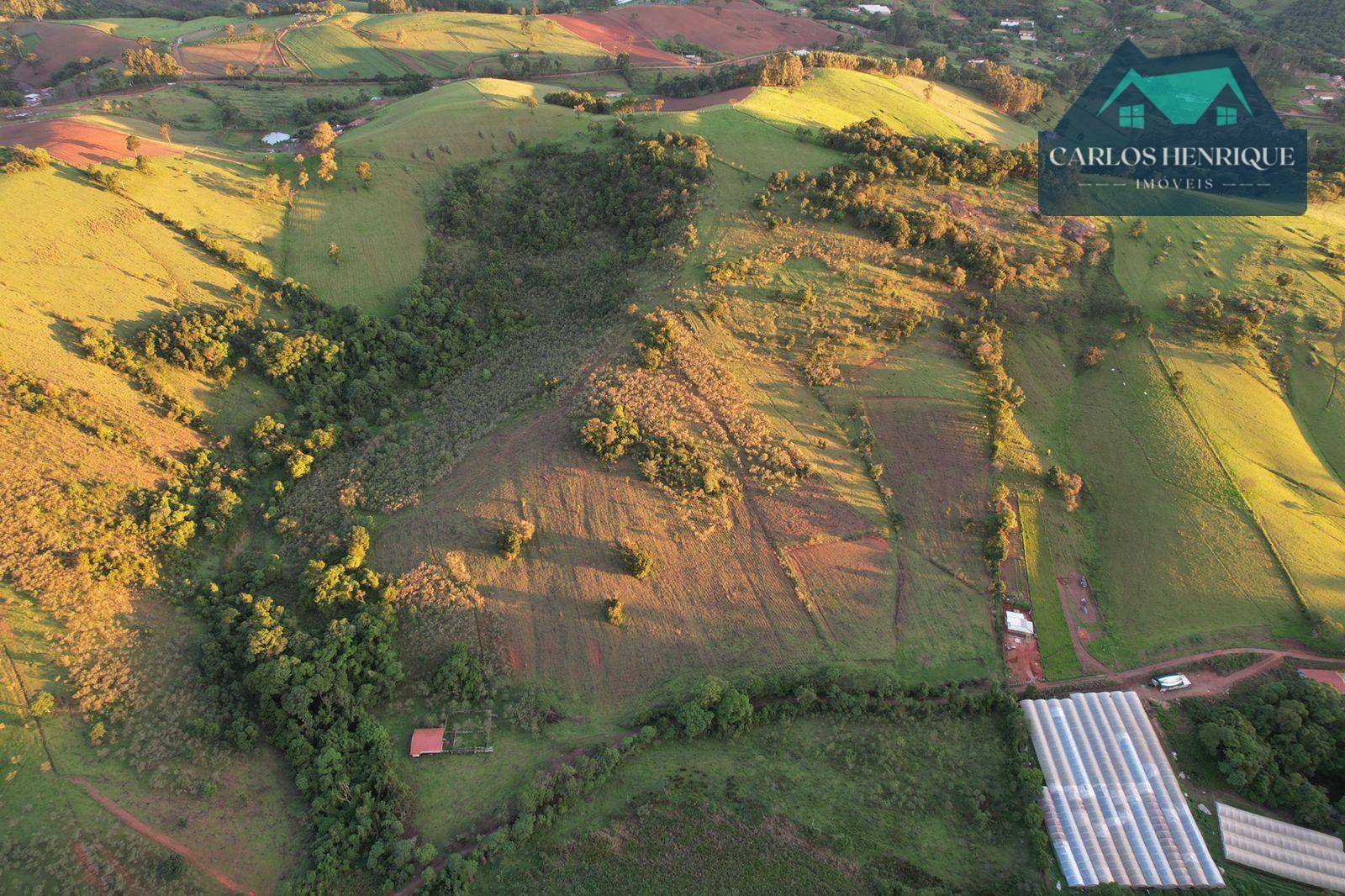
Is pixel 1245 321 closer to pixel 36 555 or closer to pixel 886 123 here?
pixel 886 123

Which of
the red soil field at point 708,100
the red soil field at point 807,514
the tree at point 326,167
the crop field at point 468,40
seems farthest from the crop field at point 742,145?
the crop field at point 468,40

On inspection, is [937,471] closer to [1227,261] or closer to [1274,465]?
[1274,465]

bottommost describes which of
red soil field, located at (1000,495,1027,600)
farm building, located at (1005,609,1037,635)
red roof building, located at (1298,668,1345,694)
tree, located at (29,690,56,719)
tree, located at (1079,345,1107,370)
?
tree, located at (29,690,56,719)

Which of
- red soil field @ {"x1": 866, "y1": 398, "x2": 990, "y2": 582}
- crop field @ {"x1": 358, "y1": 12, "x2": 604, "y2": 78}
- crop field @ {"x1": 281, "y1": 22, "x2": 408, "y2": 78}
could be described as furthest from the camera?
crop field @ {"x1": 358, "y1": 12, "x2": 604, "y2": 78}

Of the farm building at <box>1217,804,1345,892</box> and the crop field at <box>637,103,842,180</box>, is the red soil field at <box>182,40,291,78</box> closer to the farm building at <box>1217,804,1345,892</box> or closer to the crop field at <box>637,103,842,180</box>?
the crop field at <box>637,103,842,180</box>

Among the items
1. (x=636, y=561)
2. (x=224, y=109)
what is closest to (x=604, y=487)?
(x=636, y=561)

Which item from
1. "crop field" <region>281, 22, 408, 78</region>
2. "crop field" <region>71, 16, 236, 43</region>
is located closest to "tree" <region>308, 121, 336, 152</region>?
"crop field" <region>281, 22, 408, 78</region>

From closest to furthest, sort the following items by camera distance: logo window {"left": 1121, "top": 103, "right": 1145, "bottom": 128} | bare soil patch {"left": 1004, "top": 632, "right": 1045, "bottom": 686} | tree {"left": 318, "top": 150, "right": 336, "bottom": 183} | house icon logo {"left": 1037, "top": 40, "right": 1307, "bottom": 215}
A: bare soil patch {"left": 1004, "top": 632, "right": 1045, "bottom": 686}, tree {"left": 318, "top": 150, "right": 336, "bottom": 183}, house icon logo {"left": 1037, "top": 40, "right": 1307, "bottom": 215}, logo window {"left": 1121, "top": 103, "right": 1145, "bottom": 128}

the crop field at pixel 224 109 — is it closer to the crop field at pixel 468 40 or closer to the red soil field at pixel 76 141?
the red soil field at pixel 76 141
